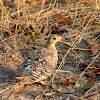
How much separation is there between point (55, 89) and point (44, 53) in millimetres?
703

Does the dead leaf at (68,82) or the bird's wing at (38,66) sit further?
the dead leaf at (68,82)

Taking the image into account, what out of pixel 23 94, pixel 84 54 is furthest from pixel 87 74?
pixel 23 94

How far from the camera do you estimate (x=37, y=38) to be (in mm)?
3852

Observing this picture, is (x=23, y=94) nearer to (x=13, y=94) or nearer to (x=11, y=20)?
(x=13, y=94)

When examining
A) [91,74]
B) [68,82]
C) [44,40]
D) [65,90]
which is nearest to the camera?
[65,90]

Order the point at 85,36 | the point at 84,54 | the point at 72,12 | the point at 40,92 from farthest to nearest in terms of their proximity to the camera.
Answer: the point at 72,12 → the point at 85,36 → the point at 84,54 → the point at 40,92

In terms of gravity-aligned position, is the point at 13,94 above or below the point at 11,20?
below

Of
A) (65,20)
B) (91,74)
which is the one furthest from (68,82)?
(65,20)

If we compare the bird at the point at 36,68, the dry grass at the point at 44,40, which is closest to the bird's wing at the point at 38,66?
the bird at the point at 36,68

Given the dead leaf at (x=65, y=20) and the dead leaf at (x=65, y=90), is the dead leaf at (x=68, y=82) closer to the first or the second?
the dead leaf at (x=65, y=90)

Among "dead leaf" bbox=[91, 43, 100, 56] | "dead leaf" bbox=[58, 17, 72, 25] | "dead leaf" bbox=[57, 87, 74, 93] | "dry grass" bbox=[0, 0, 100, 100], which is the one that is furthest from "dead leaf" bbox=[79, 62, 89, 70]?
"dead leaf" bbox=[58, 17, 72, 25]

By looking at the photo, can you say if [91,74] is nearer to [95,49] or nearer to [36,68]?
[95,49]

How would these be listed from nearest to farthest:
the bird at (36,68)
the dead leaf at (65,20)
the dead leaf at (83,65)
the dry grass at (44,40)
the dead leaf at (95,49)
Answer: the bird at (36,68), the dry grass at (44,40), the dead leaf at (83,65), the dead leaf at (95,49), the dead leaf at (65,20)

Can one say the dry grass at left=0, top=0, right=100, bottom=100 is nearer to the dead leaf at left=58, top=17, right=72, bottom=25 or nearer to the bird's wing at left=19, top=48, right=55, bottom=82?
the dead leaf at left=58, top=17, right=72, bottom=25
